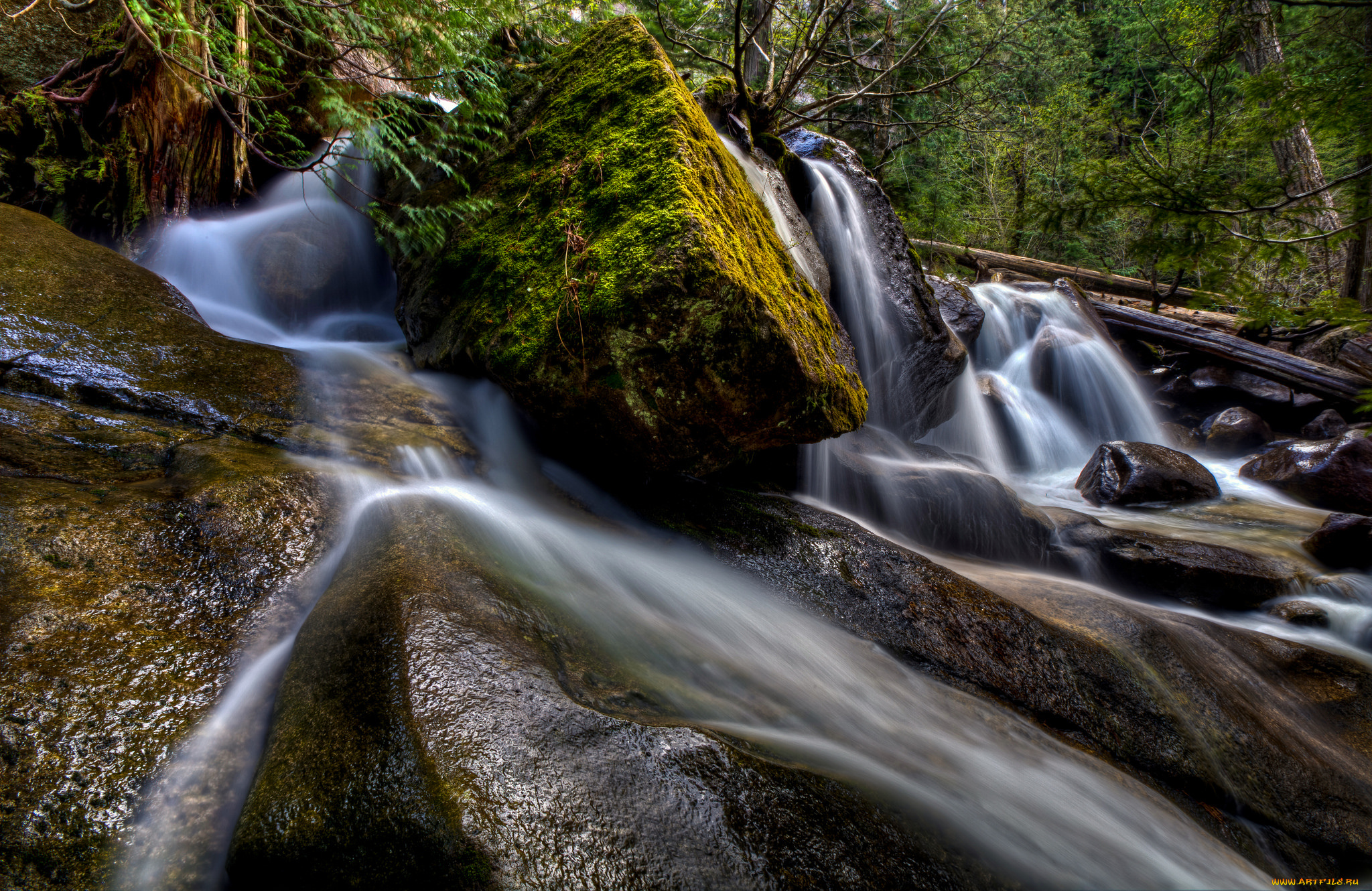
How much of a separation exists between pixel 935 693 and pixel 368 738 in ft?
7.65

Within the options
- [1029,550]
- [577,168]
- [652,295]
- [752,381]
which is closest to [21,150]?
[577,168]

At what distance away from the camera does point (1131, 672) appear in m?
2.83

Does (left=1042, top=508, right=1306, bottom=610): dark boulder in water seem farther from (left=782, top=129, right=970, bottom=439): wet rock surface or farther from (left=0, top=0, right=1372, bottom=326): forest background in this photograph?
(left=782, top=129, right=970, bottom=439): wet rock surface

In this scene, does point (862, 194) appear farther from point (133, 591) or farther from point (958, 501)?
point (133, 591)

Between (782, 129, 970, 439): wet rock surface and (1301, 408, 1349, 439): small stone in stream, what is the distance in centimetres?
579

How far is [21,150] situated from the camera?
498cm

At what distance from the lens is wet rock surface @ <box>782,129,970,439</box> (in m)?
5.81

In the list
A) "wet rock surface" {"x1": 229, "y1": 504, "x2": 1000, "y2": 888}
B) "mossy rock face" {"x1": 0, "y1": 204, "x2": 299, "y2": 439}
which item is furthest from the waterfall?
"mossy rock face" {"x1": 0, "y1": 204, "x2": 299, "y2": 439}

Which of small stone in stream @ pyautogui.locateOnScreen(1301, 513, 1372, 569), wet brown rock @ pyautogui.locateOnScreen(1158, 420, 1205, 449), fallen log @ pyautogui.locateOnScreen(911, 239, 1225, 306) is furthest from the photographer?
fallen log @ pyautogui.locateOnScreen(911, 239, 1225, 306)

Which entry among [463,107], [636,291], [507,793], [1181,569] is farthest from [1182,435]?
[507,793]

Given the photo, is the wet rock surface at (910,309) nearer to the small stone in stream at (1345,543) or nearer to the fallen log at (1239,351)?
the small stone in stream at (1345,543)

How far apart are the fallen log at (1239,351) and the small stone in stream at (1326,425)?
0.25m

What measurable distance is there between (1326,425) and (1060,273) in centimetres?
604

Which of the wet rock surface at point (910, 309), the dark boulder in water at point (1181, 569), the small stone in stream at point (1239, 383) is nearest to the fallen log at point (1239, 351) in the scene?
the small stone in stream at point (1239, 383)
